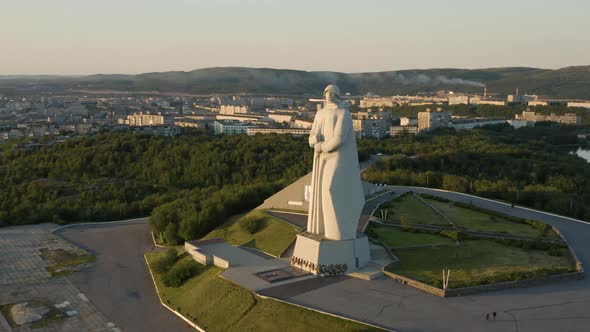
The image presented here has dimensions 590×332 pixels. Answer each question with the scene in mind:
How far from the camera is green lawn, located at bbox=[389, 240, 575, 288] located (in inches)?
697

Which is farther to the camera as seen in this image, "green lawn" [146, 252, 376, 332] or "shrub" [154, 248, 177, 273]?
"shrub" [154, 248, 177, 273]

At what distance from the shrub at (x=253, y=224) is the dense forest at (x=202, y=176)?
114 inches

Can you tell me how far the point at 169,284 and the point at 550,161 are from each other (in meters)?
33.0

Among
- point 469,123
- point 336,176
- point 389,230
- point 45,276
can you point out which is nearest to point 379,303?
point 336,176

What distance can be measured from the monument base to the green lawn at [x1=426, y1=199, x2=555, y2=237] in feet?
21.0

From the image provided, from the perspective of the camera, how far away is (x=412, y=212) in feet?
85.1

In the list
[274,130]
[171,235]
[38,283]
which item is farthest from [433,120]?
[38,283]

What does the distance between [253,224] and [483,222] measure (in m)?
9.32

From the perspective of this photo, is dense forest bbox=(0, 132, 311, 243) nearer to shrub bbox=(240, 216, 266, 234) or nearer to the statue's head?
shrub bbox=(240, 216, 266, 234)

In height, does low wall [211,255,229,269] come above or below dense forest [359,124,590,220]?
below

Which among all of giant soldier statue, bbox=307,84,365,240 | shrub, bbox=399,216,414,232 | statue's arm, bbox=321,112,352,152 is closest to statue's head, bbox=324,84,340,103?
giant soldier statue, bbox=307,84,365,240

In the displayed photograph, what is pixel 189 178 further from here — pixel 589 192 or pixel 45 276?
pixel 589 192

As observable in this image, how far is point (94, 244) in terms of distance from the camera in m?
28.2

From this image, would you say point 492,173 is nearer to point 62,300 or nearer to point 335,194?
point 335,194
